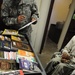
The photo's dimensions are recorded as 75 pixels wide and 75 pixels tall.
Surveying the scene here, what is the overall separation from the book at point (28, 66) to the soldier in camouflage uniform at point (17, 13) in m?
0.85

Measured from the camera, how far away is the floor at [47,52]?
3.32 metres

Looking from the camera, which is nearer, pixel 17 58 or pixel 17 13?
pixel 17 58

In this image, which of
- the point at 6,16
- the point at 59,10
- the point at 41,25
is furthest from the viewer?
the point at 59,10

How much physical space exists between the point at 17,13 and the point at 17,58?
1.00m

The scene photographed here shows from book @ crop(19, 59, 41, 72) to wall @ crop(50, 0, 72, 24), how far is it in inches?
145

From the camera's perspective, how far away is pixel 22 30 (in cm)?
222

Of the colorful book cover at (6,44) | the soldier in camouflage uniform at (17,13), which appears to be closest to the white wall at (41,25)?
the soldier in camouflage uniform at (17,13)

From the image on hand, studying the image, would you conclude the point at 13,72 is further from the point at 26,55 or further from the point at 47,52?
the point at 47,52

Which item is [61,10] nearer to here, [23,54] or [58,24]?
[58,24]

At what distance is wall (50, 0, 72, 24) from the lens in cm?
479

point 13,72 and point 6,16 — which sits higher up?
point 6,16

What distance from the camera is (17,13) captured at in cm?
221

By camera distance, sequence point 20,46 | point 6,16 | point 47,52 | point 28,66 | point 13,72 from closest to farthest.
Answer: point 13,72 < point 28,66 < point 20,46 < point 6,16 < point 47,52

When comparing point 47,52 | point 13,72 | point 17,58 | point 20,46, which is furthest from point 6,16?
point 47,52
